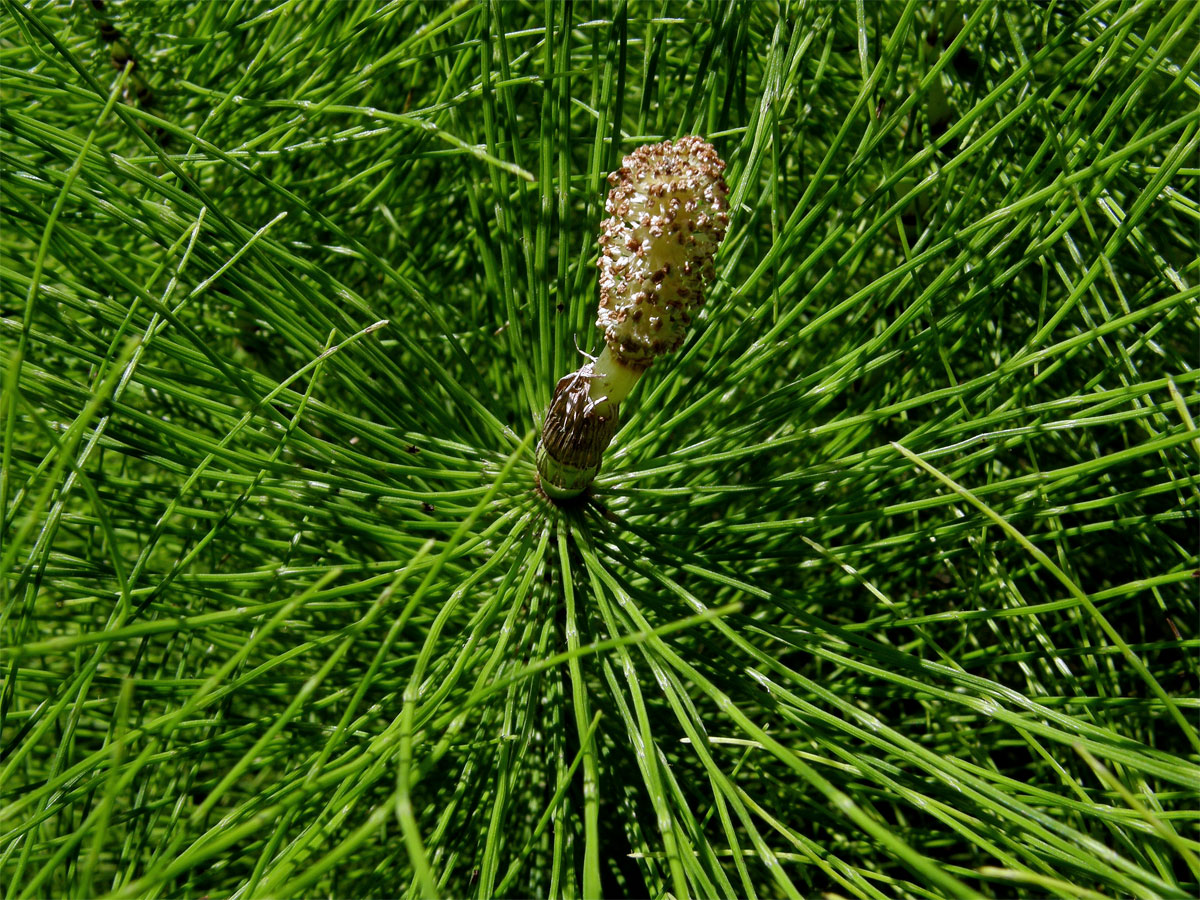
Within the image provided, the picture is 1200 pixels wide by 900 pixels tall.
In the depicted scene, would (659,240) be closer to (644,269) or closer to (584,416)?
(644,269)

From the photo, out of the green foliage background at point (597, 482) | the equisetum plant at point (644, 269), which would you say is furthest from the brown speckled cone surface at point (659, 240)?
the green foliage background at point (597, 482)

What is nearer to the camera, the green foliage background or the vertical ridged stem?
the green foliage background

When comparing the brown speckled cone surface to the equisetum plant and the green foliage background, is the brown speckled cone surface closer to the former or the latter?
the equisetum plant

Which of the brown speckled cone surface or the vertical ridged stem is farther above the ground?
the brown speckled cone surface

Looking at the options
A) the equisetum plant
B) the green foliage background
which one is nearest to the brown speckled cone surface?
the equisetum plant

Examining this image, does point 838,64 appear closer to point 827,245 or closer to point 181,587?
point 827,245

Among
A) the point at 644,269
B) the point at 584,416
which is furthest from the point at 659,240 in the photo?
the point at 584,416

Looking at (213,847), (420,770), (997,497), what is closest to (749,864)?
(997,497)

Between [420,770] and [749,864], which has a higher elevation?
[420,770]
